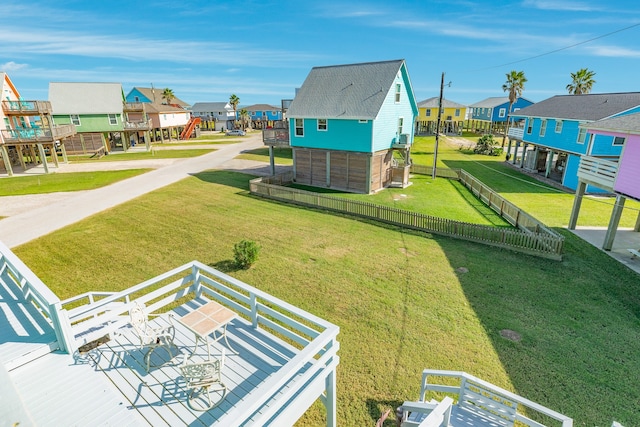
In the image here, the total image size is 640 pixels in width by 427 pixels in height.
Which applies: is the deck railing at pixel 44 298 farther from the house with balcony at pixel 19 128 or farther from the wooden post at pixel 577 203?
the house with balcony at pixel 19 128

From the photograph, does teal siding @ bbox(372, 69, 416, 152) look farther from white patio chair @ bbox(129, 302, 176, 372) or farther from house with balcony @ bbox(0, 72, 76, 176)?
house with balcony @ bbox(0, 72, 76, 176)

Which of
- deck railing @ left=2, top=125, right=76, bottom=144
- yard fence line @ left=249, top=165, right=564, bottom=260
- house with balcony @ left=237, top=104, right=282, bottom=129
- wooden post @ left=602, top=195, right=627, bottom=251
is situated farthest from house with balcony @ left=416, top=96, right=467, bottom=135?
Answer: deck railing @ left=2, top=125, right=76, bottom=144

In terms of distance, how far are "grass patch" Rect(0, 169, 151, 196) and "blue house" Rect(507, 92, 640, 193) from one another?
124 ft

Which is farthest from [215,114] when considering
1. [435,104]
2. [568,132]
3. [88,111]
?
[568,132]

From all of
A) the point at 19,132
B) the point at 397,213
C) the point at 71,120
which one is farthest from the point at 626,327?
the point at 71,120

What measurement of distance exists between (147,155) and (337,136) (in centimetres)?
2905

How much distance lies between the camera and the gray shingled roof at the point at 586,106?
2666 centimetres

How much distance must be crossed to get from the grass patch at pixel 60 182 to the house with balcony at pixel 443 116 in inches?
2107

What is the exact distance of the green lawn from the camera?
8.18 meters

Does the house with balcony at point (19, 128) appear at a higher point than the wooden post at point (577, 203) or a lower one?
higher

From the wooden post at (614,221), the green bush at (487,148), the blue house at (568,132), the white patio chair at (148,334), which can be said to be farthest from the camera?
the green bush at (487,148)

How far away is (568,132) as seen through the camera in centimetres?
2898

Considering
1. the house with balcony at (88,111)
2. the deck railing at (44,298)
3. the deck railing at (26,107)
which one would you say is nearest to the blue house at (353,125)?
the deck railing at (44,298)

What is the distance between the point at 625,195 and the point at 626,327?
24.9 feet
